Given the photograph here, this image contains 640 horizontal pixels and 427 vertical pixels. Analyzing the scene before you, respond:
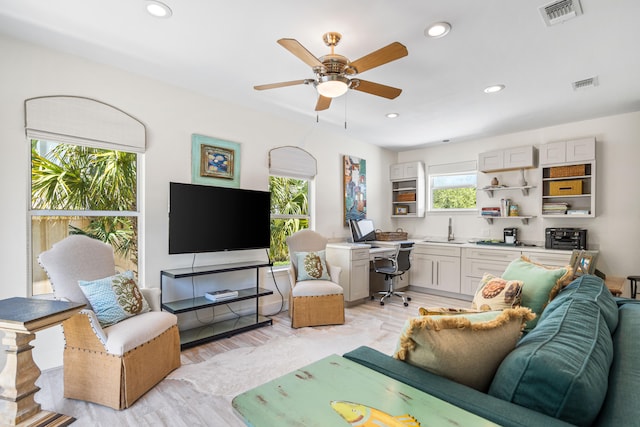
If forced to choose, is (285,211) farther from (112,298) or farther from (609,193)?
(609,193)

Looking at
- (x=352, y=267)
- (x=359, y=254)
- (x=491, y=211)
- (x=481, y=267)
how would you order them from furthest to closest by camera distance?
(x=491, y=211) → (x=481, y=267) → (x=359, y=254) → (x=352, y=267)

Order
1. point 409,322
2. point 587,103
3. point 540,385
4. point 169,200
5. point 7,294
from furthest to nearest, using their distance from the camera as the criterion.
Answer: point 587,103
point 169,200
point 7,294
point 409,322
point 540,385

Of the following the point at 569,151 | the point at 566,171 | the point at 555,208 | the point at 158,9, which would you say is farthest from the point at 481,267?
the point at 158,9

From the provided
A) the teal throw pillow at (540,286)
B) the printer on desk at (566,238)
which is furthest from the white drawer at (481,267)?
the teal throw pillow at (540,286)

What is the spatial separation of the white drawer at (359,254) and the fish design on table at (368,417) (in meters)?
3.60

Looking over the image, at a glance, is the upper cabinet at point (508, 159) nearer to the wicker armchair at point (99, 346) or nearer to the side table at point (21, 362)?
the wicker armchair at point (99, 346)

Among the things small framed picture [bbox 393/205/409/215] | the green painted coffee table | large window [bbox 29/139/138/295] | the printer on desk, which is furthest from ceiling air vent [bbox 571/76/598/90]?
large window [bbox 29/139/138/295]

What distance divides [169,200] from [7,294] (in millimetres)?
1383

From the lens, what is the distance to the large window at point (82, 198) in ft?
8.80

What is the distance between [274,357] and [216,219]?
4.98ft

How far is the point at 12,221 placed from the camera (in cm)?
249

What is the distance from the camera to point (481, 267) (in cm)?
484

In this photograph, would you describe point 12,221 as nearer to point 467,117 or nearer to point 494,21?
point 494,21

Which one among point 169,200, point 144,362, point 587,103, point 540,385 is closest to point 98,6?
point 169,200
